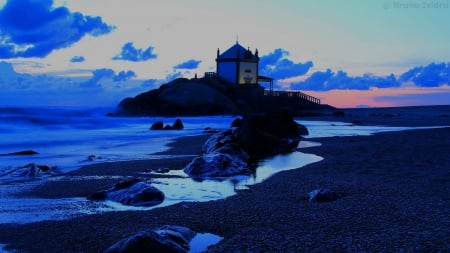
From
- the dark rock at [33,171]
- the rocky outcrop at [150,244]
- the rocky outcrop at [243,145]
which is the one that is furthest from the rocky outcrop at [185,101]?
the rocky outcrop at [150,244]

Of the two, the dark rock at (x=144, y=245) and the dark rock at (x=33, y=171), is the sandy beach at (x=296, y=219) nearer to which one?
the dark rock at (x=144, y=245)

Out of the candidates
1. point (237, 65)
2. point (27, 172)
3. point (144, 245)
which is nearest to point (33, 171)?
point (27, 172)

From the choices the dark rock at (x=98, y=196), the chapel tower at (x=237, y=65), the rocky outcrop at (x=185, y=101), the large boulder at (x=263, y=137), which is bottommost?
the dark rock at (x=98, y=196)

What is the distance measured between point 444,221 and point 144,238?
3336 mm

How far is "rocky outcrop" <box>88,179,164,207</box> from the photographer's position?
7031 mm

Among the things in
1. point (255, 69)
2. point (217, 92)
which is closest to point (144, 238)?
point (217, 92)

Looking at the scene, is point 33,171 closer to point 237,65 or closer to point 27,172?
point 27,172

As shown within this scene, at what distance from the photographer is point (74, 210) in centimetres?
654

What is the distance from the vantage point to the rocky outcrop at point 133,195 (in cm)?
703

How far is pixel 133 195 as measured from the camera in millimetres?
7133

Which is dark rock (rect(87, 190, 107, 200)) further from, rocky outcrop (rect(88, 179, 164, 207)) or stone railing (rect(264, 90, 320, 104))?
stone railing (rect(264, 90, 320, 104))

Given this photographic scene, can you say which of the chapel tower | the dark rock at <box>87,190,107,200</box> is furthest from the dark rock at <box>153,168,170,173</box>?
the chapel tower

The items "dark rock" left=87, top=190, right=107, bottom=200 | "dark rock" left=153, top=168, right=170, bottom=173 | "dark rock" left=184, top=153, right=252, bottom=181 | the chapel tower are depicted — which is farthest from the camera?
the chapel tower

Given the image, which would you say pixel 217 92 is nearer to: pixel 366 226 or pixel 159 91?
pixel 159 91
